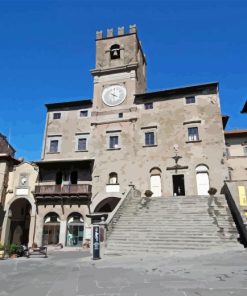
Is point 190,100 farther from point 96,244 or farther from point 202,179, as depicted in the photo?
point 96,244

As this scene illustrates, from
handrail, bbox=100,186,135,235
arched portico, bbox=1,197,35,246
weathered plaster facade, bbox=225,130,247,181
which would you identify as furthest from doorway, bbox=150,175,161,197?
arched portico, bbox=1,197,35,246

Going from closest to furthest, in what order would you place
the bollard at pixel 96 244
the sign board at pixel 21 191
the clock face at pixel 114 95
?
the bollard at pixel 96 244 < the sign board at pixel 21 191 < the clock face at pixel 114 95

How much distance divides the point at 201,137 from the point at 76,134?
44.5 feet

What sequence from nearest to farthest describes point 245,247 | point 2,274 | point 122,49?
point 2,274
point 245,247
point 122,49

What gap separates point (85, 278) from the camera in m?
8.76

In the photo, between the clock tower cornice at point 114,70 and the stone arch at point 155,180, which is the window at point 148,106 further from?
the stone arch at point 155,180

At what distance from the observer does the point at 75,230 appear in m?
26.1

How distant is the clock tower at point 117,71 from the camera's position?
98.3ft

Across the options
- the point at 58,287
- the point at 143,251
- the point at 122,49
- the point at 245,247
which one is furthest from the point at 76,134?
the point at 58,287

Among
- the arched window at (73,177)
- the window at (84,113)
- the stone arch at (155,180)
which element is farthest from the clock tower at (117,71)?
the stone arch at (155,180)

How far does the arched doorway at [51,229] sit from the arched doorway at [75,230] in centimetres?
127

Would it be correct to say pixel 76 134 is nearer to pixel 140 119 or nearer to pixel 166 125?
pixel 140 119

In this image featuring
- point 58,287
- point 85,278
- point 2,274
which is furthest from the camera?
point 2,274

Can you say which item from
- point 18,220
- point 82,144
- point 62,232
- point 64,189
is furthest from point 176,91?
point 18,220
